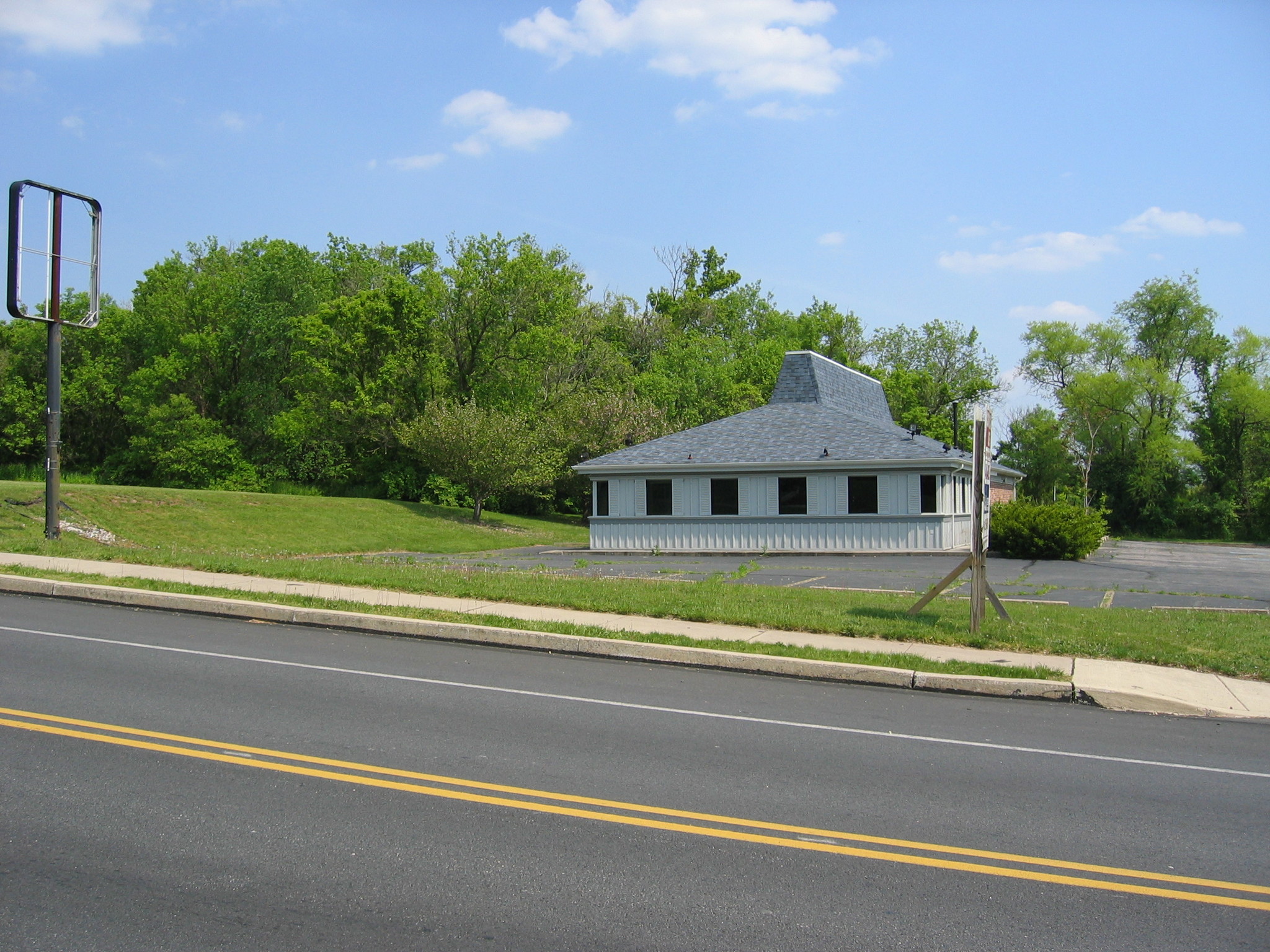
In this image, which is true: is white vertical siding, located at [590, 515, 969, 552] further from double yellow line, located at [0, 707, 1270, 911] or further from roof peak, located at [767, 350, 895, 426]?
double yellow line, located at [0, 707, 1270, 911]

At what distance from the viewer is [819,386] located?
37.0 metres

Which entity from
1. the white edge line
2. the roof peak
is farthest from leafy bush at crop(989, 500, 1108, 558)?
the white edge line

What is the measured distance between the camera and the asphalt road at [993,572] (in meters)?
18.1

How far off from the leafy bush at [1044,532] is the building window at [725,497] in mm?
7724

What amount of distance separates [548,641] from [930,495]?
20557 mm

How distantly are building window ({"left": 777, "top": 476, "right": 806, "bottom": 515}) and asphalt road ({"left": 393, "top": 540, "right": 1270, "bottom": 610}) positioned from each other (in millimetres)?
1525

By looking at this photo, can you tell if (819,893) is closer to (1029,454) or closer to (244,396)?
(244,396)

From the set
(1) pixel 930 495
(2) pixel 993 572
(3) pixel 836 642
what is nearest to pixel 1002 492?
(1) pixel 930 495

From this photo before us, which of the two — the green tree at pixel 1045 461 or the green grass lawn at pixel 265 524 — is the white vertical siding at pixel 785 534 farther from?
the green tree at pixel 1045 461

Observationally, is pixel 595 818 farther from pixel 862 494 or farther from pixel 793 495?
pixel 793 495

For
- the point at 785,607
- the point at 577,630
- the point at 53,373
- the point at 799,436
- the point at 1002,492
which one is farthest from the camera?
the point at 1002,492

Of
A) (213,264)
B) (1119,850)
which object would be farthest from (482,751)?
(213,264)

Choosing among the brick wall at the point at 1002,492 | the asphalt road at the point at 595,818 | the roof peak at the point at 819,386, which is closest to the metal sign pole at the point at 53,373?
the asphalt road at the point at 595,818

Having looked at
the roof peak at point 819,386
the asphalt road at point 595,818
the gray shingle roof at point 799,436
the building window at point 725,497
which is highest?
the roof peak at point 819,386
